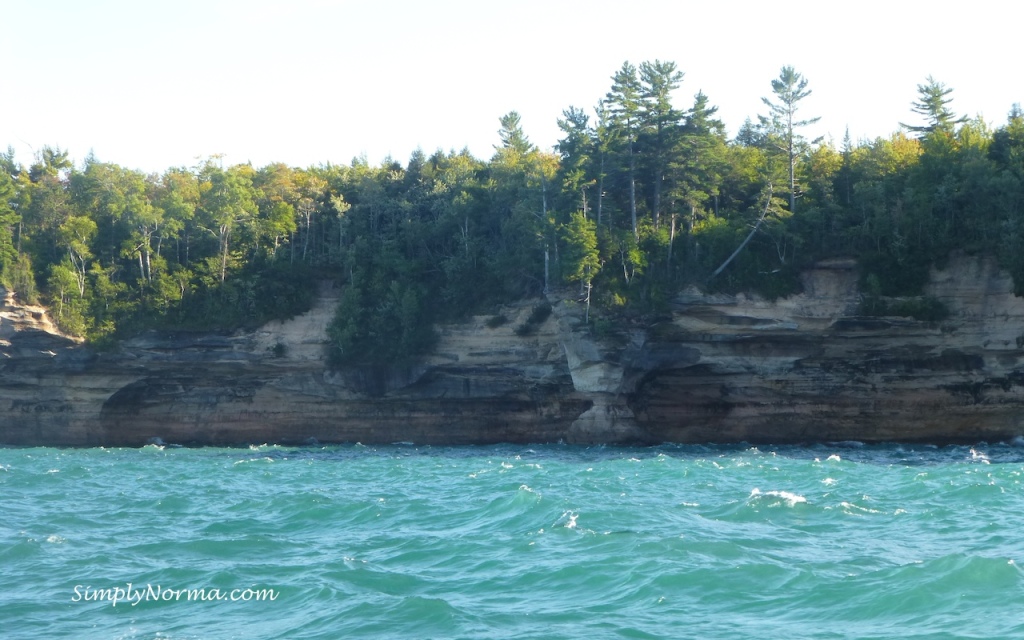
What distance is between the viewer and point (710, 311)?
34375mm

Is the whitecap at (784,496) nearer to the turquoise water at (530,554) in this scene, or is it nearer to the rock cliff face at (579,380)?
the turquoise water at (530,554)

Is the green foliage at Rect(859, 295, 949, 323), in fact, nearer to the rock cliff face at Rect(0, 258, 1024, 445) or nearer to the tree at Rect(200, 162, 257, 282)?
the rock cliff face at Rect(0, 258, 1024, 445)

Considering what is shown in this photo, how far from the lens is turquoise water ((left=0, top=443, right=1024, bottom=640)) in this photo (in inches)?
472

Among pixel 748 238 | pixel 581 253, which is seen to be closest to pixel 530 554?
pixel 581 253

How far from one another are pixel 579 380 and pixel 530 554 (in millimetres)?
21415

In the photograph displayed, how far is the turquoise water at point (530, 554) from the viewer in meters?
12.0

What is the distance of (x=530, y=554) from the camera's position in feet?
50.0

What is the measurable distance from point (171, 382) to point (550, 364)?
621 inches

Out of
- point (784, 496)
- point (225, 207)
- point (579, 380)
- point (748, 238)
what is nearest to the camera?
point (784, 496)

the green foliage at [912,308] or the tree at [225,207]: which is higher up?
the tree at [225,207]

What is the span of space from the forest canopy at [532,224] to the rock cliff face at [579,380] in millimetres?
908

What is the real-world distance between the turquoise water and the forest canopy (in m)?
10.9

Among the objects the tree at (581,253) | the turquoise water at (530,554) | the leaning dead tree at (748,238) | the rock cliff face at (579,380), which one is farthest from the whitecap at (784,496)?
the tree at (581,253)

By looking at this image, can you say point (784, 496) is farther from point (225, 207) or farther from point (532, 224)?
point (225, 207)
